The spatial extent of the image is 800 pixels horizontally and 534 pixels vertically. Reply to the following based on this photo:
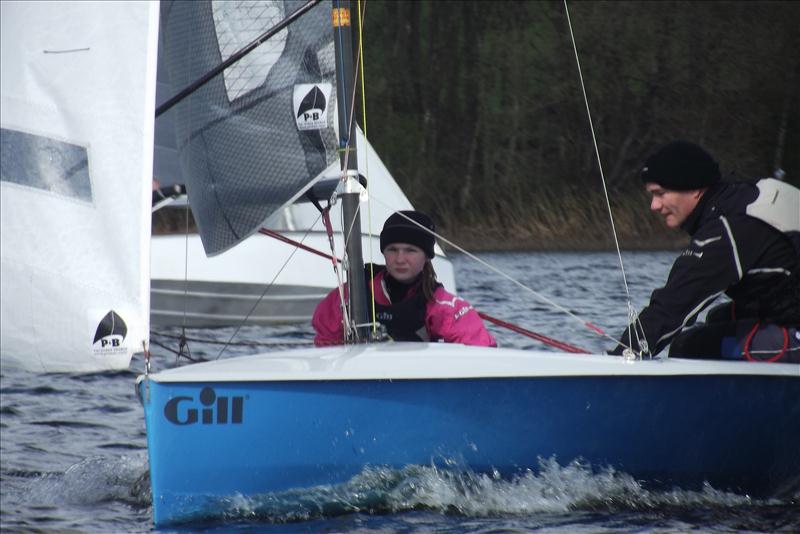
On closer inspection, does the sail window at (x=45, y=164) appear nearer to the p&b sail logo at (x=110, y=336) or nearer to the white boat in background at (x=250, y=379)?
the white boat in background at (x=250, y=379)

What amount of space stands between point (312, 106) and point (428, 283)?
0.84 metres

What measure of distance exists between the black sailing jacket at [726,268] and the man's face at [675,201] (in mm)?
47

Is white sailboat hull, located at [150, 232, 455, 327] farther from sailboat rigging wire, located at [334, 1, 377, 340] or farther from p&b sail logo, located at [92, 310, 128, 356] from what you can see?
p&b sail logo, located at [92, 310, 128, 356]

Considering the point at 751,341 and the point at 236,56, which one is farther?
the point at 236,56

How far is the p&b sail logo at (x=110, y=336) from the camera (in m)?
4.15

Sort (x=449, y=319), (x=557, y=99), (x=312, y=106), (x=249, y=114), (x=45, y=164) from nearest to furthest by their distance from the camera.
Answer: (x=45, y=164)
(x=449, y=319)
(x=312, y=106)
(x=249, y=114)
(x=557, y=99)

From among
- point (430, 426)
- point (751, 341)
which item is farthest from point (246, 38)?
point (751, 341)

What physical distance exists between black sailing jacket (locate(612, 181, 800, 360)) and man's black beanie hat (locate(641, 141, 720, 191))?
0.23ft

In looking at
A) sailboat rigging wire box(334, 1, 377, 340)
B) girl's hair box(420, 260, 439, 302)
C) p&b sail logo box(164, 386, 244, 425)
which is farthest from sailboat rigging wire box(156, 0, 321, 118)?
p&b sail logo box(164, 386, 244, 425)

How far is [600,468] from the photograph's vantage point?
423cm

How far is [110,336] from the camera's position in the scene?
4.15 meters

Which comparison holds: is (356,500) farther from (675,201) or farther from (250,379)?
(675,201)

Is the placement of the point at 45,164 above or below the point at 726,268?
above

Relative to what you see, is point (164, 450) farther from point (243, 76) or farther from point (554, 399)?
point (243, 76)
